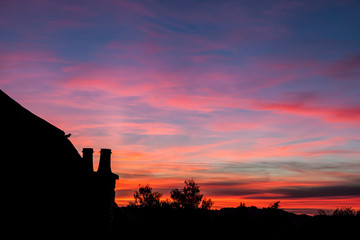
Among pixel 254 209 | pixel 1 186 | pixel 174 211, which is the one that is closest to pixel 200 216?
pixel 174 211

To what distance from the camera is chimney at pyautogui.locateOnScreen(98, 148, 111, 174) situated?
70.3 feet

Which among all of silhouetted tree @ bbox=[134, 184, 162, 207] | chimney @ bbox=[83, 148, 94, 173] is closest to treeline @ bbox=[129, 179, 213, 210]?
silhouetted tree @ bbox=[134, 184, 162, 207]

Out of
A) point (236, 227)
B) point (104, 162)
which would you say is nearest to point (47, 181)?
point (104, 162)

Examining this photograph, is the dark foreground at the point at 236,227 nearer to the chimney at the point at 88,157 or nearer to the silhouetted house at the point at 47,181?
the chimney at the point at 88,157

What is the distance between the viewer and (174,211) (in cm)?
4059

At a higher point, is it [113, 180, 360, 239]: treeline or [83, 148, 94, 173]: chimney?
[83, 148, 94, 173]: chimney

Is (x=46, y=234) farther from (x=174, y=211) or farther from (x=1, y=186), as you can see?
(x=174, y=211)

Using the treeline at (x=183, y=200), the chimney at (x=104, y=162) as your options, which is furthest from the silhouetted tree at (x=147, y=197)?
the chimney at (x=104, y=162)

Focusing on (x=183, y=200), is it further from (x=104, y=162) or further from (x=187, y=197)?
(x=104, y=162)

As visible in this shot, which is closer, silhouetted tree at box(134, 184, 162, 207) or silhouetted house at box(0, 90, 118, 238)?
silhouetted house at box(0, 90, 118, 238)

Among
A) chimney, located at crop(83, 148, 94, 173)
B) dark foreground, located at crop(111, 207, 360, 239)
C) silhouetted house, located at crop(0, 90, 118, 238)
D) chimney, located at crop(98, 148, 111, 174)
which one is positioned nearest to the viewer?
silhouetted house, located at crop(0, 90, 118, 238)

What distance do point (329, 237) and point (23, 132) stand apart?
25.7 metres

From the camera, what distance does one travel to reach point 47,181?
16.9m

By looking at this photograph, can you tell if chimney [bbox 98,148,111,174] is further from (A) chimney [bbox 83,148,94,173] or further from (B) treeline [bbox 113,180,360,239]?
(B) treeline [bbox 113,180,360,239]
